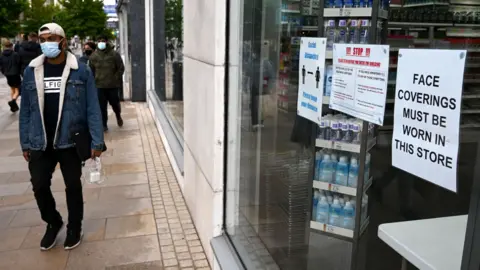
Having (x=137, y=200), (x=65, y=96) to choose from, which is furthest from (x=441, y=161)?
(x=137, y=200)

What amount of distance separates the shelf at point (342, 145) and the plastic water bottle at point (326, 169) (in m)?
0.10

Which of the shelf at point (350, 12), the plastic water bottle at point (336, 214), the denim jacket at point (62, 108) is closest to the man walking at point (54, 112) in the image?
the denim jacket at point (62, 108)

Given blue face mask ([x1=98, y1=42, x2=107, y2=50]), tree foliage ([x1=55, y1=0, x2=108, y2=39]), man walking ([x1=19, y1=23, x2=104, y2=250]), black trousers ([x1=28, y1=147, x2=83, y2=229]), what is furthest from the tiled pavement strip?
tree foliage ([x1=55, y1=0, x2=108, y2=39])

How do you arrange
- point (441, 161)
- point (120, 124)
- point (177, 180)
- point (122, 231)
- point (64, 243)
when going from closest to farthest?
point (441, 161), point (64, 243), point (122, 231), point (177, 180), point (120, 124)

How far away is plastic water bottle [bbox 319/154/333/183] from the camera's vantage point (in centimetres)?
276

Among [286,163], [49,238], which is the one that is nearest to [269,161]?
[286,163]

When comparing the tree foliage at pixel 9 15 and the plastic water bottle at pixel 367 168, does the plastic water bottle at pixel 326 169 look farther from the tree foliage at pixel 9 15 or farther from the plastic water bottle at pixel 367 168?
the tree foliage at pixel 9 15

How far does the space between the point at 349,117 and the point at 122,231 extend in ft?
9.69

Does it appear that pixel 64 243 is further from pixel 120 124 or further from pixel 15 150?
pixel 120 124

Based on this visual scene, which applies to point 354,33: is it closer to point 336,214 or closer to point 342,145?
point 342,145

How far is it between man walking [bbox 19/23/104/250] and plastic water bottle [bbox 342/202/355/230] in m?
2.21

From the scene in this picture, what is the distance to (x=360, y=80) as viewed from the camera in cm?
209

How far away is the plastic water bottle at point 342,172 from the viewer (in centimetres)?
270

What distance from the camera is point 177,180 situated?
6121mm
